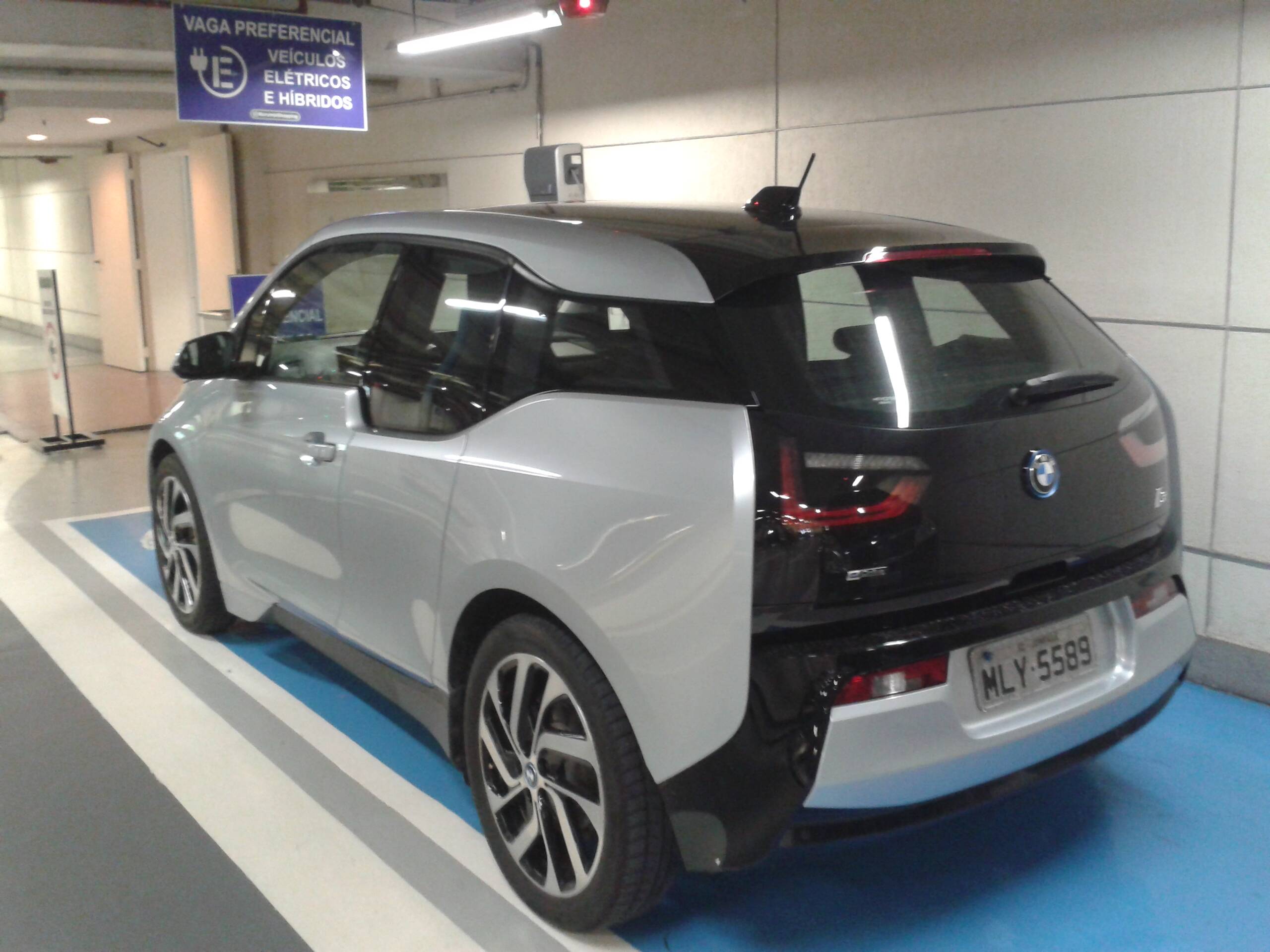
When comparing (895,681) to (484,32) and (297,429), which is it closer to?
(297,429)

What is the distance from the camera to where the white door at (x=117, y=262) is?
13.8 meters

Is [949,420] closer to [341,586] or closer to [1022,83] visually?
[341,586]

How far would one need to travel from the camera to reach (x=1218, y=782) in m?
3.20

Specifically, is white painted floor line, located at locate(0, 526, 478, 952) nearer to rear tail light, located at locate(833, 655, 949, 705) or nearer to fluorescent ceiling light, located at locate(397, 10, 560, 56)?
rear tail light, located at locate(833, 655, 949, 705)

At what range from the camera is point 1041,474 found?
2.18 meters

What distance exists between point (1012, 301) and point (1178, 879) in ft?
4.66

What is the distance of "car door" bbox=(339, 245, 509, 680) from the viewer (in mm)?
2654

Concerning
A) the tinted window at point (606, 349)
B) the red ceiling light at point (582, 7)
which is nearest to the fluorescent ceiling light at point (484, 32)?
the red ceiling light at point (582, 7)

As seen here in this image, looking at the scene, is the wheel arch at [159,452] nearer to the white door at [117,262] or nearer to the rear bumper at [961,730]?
the rear bumper at [961,730]

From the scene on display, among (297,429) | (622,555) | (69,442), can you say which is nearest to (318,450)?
(297,429)

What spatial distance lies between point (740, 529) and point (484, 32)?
5.24 metres

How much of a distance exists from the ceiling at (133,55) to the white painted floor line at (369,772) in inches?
162

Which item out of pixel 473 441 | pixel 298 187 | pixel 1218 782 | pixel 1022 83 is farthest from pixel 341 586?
pixel 298 187

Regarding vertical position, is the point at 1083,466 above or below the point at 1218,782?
above
